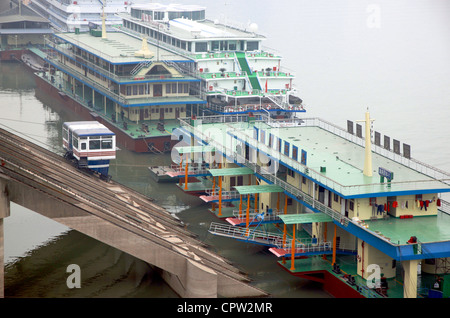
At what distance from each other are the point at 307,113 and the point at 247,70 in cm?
966

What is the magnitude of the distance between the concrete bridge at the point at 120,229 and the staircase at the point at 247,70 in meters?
35.0

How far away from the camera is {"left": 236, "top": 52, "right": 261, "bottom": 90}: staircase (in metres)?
85.5

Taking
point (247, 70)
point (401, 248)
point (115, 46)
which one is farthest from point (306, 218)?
point (115, 46)

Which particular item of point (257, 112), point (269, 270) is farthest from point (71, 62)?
point (269, 270)

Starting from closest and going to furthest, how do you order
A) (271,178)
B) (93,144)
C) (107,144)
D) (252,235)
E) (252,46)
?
(252,235) < (271,178) < (93,144) < (107,144) < (252,46)

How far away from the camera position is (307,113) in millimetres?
92812

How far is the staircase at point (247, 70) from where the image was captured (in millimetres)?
85500

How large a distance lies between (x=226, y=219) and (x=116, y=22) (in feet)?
269

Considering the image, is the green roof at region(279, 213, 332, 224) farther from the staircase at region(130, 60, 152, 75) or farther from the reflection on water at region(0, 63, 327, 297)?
the staircase at region(130, 60, 152, 75)

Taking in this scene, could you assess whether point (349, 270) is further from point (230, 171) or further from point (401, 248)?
point (230, 171)

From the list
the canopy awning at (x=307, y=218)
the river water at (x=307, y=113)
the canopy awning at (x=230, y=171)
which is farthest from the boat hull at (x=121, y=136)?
the canopy awning at (x=307, y=218)

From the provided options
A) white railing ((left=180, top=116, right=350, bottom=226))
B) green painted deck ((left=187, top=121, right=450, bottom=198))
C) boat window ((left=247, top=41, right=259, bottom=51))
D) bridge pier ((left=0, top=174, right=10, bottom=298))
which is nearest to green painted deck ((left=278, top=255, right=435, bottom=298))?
white railing ((left=180, top=116, right=350, bottom=226))

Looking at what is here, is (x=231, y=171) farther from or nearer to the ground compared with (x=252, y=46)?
nearer to the ground

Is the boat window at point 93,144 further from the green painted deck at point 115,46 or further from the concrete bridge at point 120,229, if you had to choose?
the green painted deck at point 115,46
